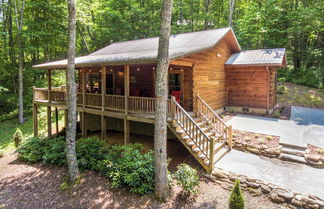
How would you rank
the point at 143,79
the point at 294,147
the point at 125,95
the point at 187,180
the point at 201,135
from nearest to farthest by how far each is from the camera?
the point at 187,180, the point at 294,147, the point at 201,135, the point at 125,95, the point at 143,79

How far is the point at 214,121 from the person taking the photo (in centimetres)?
908

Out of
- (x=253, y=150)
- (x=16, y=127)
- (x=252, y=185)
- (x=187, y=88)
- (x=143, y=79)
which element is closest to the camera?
(x=252, y=185)

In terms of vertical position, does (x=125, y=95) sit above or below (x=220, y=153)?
above

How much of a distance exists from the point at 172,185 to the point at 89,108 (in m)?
6.66

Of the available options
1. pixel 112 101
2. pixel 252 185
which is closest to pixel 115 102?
pixel 112 101

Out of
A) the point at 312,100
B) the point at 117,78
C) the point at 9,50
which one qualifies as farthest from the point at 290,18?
the point at 9,50

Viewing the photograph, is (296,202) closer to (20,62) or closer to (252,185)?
(252,185)

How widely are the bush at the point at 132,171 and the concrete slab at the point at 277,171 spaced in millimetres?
2557

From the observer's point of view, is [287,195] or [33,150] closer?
[287,195]

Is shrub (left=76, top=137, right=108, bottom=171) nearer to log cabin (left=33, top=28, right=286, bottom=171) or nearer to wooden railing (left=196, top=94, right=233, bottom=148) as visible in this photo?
log cabin (left=33, top=28, right=286, bottom=171)

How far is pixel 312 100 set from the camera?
51.7ft

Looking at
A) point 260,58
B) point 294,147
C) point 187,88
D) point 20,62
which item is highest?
point 20,62

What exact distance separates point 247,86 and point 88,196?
445 inches

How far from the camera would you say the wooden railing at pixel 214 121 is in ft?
27.7
